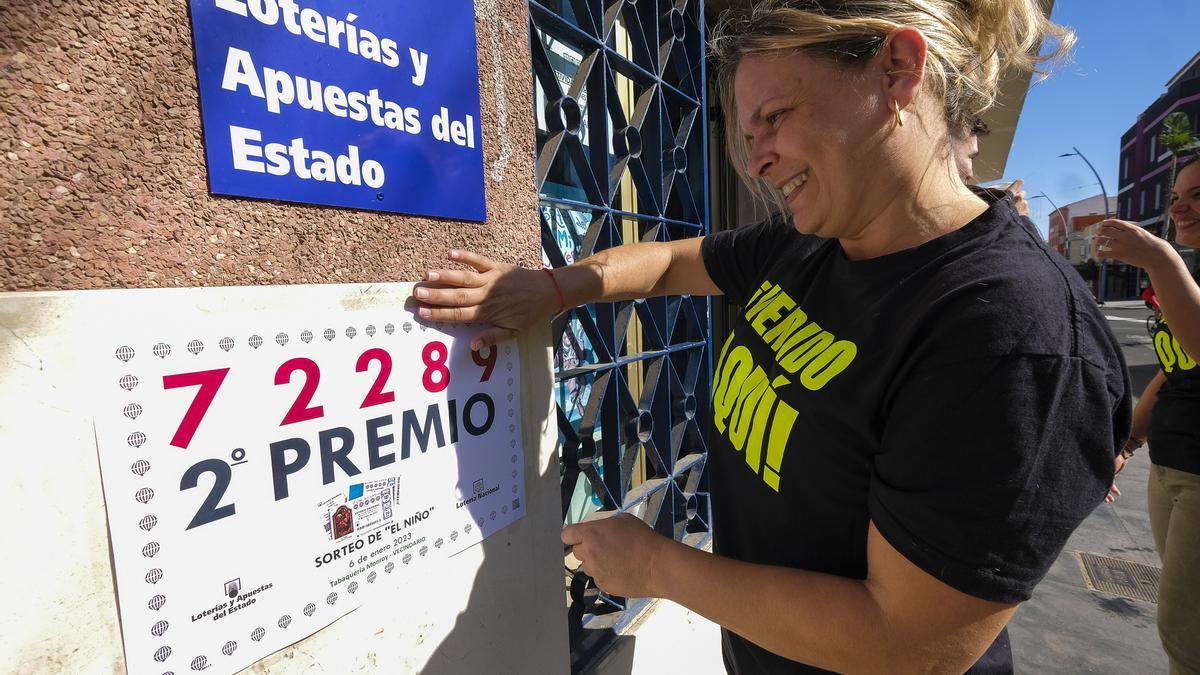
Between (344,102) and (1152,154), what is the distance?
2263 inches

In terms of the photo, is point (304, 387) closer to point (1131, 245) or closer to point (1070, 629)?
point (1131, 245)

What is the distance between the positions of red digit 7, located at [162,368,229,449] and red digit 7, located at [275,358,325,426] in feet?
0.28

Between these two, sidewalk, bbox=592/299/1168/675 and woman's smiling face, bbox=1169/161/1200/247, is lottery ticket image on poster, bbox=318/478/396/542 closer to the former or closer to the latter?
sidewalk, bbox=592/299/1168/675

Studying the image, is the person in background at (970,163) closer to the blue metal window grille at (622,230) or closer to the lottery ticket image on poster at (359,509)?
the blue metal window grille at (622,230)

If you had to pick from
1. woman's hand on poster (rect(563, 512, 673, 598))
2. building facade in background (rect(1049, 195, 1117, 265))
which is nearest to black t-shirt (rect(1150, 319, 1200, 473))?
woman's hand on poster (rect(563, 512, 673, 598))

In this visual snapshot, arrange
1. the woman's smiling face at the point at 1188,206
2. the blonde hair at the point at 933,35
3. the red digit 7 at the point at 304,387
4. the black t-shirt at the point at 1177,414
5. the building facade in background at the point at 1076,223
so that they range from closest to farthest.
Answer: the red digit 7 at the point at 304,387
the blonde hair at the point at 933,35
the black t-shirt at the point at 1177,414
the woman's smiling face at the point at 1188,206
the building facade in background at the point at 1076,223

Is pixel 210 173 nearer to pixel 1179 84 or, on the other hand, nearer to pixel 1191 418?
pixel 1191 418

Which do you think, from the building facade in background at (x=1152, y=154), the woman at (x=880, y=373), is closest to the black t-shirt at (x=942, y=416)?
the woman at (x=880, y=373)

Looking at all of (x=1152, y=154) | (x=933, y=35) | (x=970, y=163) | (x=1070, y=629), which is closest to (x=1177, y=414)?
(x=1070, y=629)

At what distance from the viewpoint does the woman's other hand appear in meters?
1.95

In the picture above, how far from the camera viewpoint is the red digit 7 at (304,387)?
92 cm

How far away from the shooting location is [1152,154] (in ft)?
136

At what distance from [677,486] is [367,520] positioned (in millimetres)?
1774

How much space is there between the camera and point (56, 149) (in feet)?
2.34
